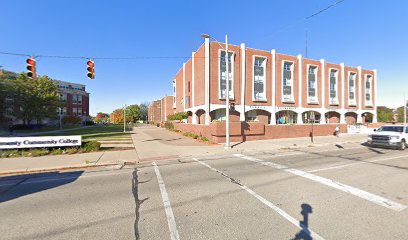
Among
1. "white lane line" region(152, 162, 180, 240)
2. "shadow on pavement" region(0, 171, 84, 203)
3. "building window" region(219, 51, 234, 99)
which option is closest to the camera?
"white lane line" region(152, 162, 180, 240)

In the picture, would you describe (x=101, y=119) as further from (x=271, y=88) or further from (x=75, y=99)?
(x=271, y=88)

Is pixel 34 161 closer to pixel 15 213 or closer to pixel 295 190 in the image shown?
pixel 15 213

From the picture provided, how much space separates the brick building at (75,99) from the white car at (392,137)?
77793mm

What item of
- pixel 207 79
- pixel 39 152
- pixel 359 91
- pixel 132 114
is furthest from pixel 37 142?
pixel 132 114

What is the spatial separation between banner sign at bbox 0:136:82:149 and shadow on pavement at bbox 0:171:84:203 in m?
4.37

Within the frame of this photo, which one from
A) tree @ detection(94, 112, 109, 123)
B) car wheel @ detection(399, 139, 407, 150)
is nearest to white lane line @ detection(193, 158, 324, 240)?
car wheel @ detection(399, 139, 407, 150)

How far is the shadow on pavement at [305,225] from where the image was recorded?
336cm

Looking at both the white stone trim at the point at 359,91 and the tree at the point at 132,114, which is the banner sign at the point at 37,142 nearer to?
the white stone trim at the point at 359,91

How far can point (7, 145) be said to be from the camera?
11266 mm

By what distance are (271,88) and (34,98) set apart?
3886cm

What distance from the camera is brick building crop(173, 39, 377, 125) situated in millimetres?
23984

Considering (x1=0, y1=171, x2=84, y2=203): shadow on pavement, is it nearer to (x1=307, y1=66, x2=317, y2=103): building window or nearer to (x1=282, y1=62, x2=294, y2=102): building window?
(x1=282, y1=62, x2=294, y2=102): building window

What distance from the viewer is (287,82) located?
29.1 meters

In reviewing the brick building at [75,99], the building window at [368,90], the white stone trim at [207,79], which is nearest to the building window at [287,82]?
the white stone trim at [207,79]
